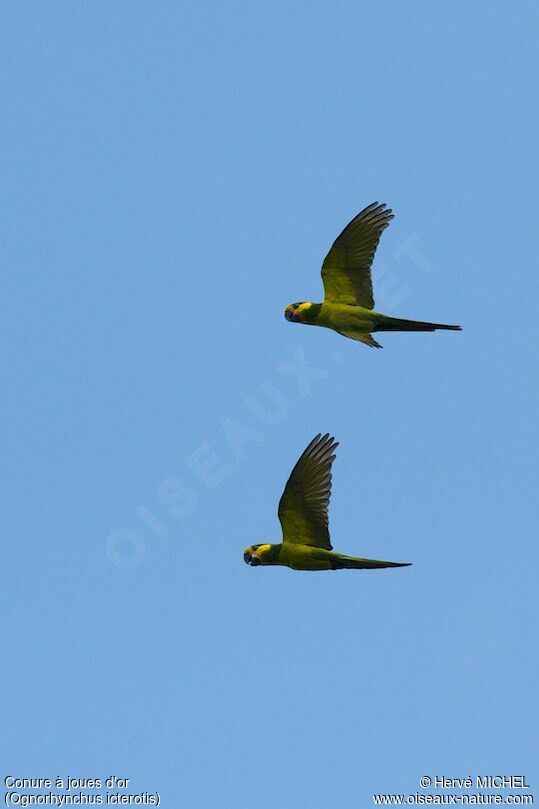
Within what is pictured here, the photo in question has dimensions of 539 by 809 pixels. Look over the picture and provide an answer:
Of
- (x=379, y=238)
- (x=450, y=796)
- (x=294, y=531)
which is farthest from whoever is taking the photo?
(x=379, y=238)

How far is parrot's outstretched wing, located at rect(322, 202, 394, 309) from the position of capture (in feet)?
87.9

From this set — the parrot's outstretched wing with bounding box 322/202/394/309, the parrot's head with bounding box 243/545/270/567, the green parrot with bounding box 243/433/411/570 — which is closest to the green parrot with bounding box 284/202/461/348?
the parrot's outstretched wing with bounding box 322/202/394/309

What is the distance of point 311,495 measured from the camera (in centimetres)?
2464

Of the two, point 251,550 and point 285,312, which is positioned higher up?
point 285,312

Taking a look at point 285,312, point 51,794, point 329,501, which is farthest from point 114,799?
point 285,312

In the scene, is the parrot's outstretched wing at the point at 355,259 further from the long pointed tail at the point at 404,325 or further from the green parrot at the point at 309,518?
the green parrot at the point at 309,518

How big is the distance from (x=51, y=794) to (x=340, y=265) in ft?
40.1

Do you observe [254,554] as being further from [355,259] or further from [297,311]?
[355,259]

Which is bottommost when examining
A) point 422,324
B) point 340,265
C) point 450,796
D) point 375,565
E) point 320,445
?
point 450,796

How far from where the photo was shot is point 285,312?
2814 cm

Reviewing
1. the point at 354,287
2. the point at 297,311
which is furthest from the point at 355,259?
the point at 297,311

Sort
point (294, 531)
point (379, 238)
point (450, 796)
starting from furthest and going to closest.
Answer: point (379, 238)
point (294, 531)
point (450, 796)

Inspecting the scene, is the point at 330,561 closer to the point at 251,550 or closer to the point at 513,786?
the point at 251,550

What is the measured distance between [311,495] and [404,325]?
4291 millimetres
